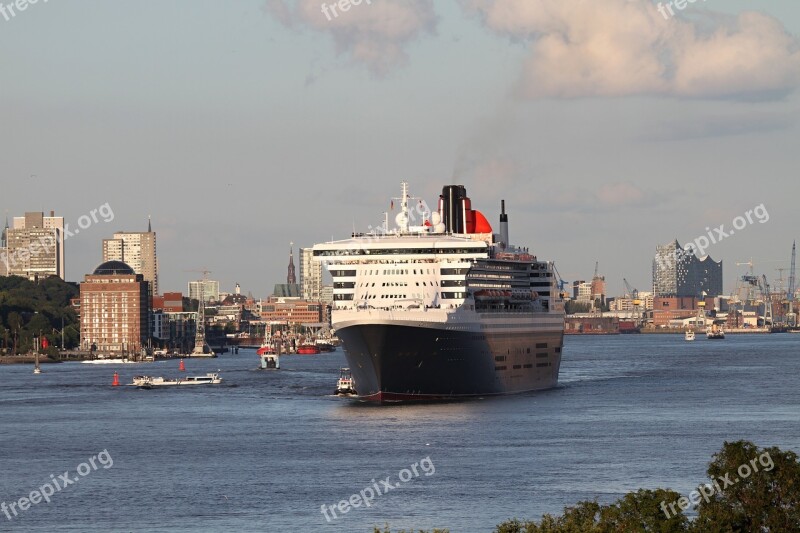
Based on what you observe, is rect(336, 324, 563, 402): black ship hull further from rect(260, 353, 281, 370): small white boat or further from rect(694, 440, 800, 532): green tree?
rect(260, 353, 281, 370): small white boat

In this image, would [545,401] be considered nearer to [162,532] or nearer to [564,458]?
[564,458]

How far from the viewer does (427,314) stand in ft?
273

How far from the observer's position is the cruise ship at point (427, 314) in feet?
272

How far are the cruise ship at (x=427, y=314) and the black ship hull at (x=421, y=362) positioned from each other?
55 mm

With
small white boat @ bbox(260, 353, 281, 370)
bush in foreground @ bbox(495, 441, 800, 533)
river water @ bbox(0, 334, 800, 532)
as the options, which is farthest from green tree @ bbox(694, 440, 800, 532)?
small white boat @ bbox(260, 353, 281, 370)

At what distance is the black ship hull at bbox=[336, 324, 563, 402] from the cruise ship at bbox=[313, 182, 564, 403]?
55 mm

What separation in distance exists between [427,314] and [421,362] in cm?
269

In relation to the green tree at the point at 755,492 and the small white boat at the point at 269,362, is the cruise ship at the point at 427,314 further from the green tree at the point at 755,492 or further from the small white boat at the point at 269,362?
the small white boat at the point at 269,362

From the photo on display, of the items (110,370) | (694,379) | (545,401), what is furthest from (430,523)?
(110,370)

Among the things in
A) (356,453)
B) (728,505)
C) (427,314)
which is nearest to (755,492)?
(728,505)

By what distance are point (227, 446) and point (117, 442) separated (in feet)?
22.7

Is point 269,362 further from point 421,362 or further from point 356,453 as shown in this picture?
point 356,453

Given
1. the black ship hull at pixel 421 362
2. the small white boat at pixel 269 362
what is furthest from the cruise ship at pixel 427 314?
the small white boat at pixel 269 362

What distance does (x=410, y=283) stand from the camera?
86688mm
